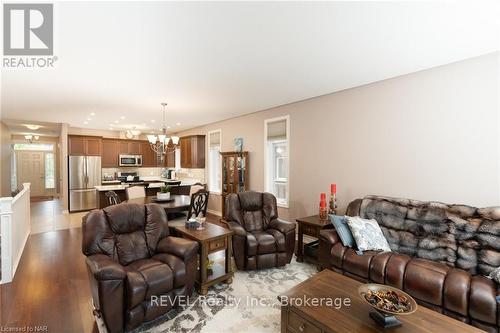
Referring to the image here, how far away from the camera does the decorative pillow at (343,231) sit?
9.24ft

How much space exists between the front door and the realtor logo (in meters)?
10.1

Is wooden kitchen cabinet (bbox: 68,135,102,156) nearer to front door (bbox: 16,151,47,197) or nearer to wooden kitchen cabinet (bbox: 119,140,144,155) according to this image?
wooden kitchen cabinet (bbox: 119,140,144,155)

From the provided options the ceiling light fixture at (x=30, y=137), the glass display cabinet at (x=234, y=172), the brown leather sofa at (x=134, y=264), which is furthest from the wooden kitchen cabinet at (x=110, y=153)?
the brown leather sofa at (x=134, y=264)

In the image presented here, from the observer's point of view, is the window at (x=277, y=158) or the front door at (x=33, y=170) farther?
the front door at (x=33, y=170)

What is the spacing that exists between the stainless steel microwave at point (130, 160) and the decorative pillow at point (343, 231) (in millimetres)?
7541

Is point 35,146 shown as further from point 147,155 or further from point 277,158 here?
point 277,158

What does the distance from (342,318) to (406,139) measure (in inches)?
99.3

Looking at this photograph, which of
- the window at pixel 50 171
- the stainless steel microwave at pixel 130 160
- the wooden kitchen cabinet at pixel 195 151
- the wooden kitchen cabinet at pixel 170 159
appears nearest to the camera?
the wooden kitchen cabinet at pixel 195 151

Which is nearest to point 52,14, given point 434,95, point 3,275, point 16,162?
point 3,275

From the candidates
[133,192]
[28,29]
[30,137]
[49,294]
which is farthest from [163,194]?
[30,137]

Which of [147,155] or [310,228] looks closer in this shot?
[310,228]

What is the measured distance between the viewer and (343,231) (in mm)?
2877

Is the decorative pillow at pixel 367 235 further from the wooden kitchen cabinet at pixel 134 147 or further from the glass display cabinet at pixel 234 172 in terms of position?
the wooden kitchen cabinet at pixel 134 147

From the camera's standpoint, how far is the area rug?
6.96 ft
